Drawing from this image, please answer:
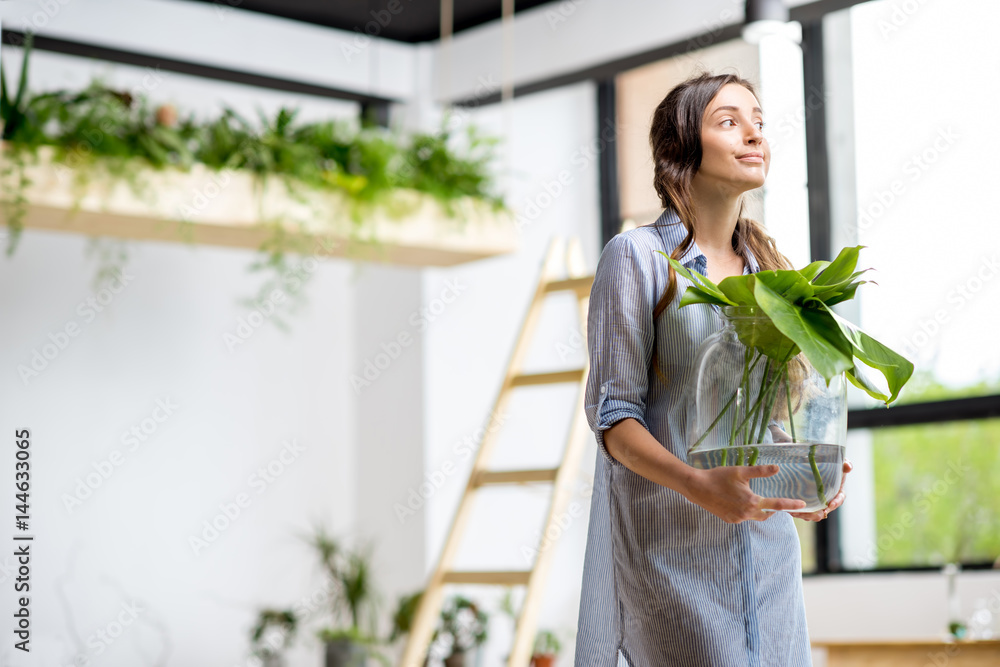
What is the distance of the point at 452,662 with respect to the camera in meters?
4.39

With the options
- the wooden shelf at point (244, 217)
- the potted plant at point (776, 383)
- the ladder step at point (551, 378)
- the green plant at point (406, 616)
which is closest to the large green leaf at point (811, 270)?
the potted plant at point (776, 383)

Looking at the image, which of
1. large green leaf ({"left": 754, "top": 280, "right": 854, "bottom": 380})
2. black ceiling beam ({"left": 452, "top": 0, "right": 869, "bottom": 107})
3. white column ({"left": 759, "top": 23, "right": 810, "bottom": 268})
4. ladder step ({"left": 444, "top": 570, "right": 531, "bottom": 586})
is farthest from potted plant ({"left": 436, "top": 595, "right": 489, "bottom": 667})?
large green leaf ({"left": 754, "top": 280, "right": 854, "bottom": 380})

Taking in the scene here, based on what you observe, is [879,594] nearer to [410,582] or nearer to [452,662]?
[452,662]

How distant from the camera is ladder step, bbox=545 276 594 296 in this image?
3604 millimetres

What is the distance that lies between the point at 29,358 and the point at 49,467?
0.45 meters

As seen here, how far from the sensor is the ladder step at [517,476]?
3436mm

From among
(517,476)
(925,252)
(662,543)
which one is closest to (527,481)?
(517,476)

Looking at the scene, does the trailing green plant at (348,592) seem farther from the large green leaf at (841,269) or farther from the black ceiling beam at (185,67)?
the large green leaf at (841,269)

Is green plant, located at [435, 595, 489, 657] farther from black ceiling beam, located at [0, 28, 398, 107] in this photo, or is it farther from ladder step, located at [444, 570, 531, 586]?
black ceiling beam, located at [0, 28, 398, 107]

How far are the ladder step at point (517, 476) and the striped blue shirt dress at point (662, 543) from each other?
1.98 metres

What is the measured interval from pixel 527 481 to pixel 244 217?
1.21m

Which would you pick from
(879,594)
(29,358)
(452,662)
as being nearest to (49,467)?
(29,358)

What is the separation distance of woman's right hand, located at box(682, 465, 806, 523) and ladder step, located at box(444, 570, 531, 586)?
2217 mm

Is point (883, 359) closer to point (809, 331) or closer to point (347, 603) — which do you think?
point (809, 331)
